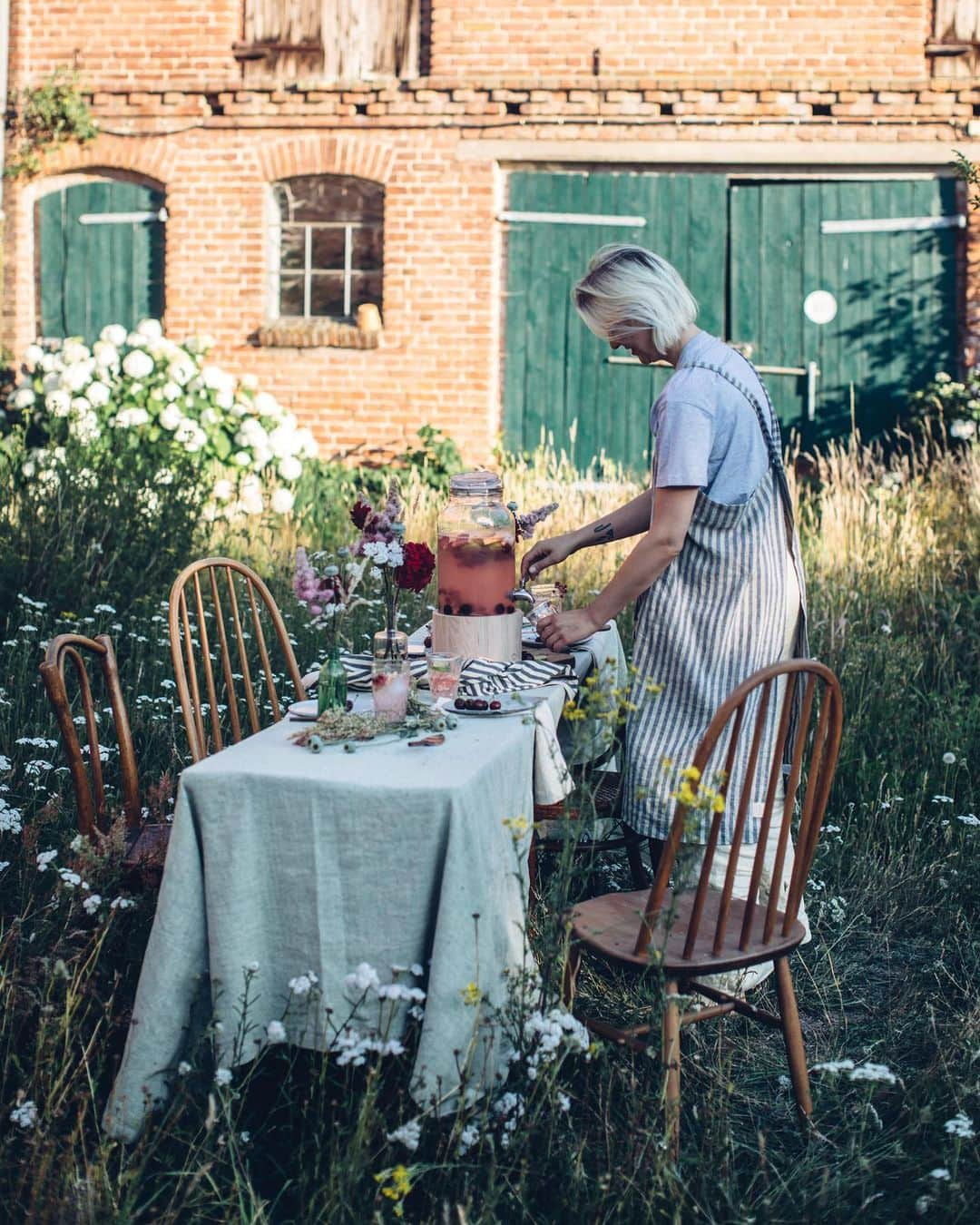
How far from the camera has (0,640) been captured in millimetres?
5809

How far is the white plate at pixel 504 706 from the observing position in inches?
124

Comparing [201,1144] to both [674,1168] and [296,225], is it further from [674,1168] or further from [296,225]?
[296,225]

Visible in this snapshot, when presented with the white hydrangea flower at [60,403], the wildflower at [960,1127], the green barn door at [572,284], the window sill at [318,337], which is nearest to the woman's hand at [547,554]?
the wildflower at [960,1127]

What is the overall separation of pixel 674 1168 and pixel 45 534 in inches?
175

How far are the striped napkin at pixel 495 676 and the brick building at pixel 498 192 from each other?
277 inches

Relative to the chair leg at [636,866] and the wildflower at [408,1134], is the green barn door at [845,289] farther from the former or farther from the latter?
the wildflower at [408,1134]

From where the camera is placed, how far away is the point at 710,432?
3227 mm

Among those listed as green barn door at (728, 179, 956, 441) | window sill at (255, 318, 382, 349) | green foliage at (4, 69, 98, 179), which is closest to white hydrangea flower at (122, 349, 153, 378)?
window sill at (255, 318, 382, 349)

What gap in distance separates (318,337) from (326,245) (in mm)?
763

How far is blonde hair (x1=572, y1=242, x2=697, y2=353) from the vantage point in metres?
3.32

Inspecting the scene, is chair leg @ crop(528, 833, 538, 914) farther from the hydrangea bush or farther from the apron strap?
the hydrangea bush

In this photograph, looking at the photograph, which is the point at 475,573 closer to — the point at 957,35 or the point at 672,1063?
the point at 672,1063

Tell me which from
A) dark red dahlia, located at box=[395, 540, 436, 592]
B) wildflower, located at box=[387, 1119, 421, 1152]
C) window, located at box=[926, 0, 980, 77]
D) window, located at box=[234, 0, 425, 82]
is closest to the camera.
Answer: wildflower, located at box=[387, 1119, 421, 1152]

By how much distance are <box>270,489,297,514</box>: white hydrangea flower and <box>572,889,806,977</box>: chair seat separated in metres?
5.80
